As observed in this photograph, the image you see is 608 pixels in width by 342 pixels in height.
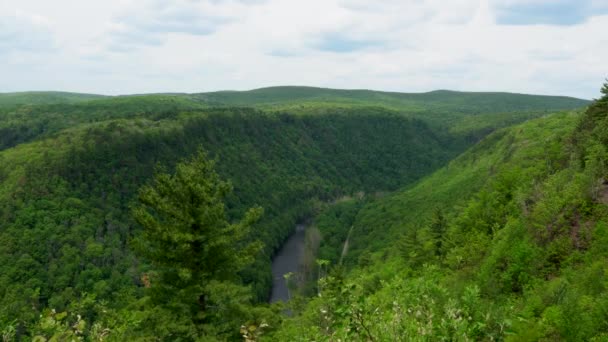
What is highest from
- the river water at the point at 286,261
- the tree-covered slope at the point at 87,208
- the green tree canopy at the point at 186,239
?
the green tree canopy at the point at 186,239

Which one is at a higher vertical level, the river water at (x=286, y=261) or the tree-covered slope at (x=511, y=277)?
the tree-covered slope at (x=511, y=277)

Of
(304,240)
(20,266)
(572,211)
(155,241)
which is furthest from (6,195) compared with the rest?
(572,211)

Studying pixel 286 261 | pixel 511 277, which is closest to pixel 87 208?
pixel 286 261

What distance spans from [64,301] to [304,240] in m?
80.1

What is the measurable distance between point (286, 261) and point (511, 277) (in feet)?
371

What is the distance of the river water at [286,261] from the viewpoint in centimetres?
11112

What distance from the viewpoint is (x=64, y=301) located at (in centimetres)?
8106

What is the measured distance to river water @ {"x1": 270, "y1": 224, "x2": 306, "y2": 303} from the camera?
4375 inches

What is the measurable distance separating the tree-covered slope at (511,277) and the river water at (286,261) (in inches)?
2689

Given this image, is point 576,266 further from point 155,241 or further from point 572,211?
point 155,241

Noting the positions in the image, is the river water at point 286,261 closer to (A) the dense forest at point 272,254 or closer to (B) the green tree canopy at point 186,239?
(A) the dense forest at point 272,254

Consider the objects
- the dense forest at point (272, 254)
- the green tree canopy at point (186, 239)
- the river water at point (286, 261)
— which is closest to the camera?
the dense forest at point (272, 254)

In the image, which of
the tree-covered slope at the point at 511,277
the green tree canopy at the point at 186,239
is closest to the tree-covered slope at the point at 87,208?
the green tree canopy at the point at 186,239

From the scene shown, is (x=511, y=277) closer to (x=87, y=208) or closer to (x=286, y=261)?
(x=87, y=208)
